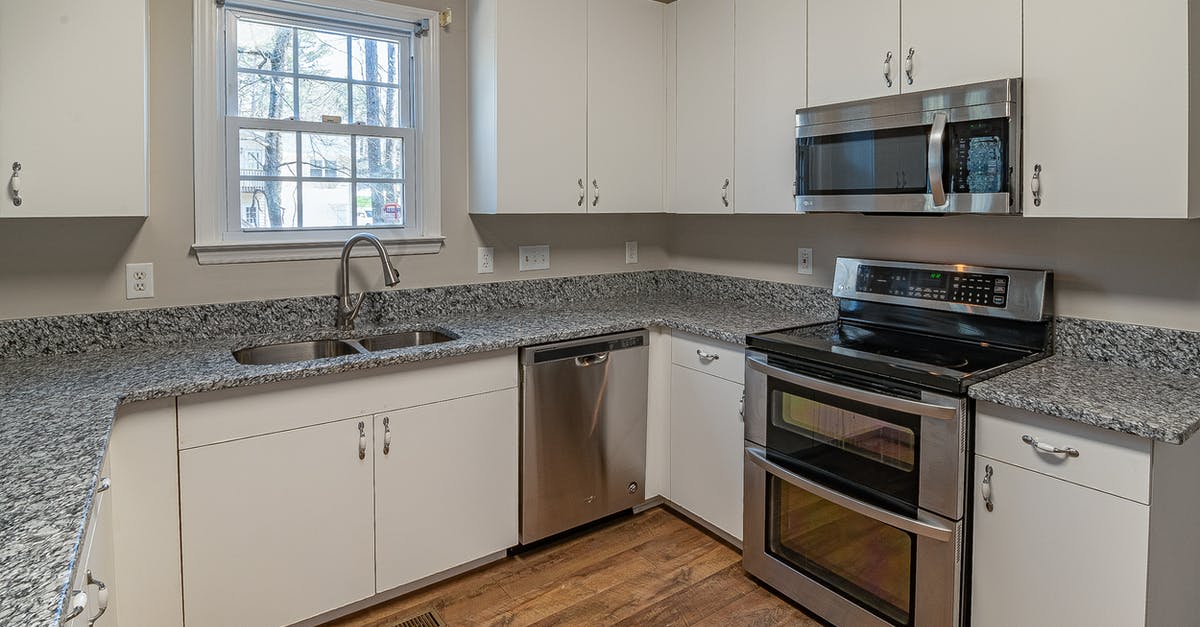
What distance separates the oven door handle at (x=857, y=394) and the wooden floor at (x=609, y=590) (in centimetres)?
74

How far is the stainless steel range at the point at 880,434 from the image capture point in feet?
6.06

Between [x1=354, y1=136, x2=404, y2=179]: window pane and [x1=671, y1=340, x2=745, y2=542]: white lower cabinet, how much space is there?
1.33m

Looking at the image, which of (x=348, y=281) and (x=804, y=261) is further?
(x=804, y=261)

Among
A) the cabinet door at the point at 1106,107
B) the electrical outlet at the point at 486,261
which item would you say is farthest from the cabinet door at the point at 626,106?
the cabinet door at the point at 1106,107

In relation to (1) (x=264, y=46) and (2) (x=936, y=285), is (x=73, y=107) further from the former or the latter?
(2) (x=936, y=285)

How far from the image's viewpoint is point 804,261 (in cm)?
290

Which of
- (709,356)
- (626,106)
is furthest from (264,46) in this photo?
Answer: (709,356)

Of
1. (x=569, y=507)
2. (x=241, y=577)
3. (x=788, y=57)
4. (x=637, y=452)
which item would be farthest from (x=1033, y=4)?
(x=241, y=577)

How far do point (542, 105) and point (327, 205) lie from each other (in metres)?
0.89

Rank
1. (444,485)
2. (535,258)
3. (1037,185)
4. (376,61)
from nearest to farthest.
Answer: (1037,185)
(444,485)
(376,61)
(535,258)

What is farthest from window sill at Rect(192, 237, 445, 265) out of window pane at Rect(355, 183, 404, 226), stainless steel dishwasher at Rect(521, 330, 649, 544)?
stainless steel dishwasher at Rect(521, 330, 649, 544)

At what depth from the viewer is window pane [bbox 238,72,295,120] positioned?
2438 millimetres

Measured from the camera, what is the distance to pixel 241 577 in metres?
1.99

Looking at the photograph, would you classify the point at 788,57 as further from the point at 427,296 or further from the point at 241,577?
the point at 241,577
